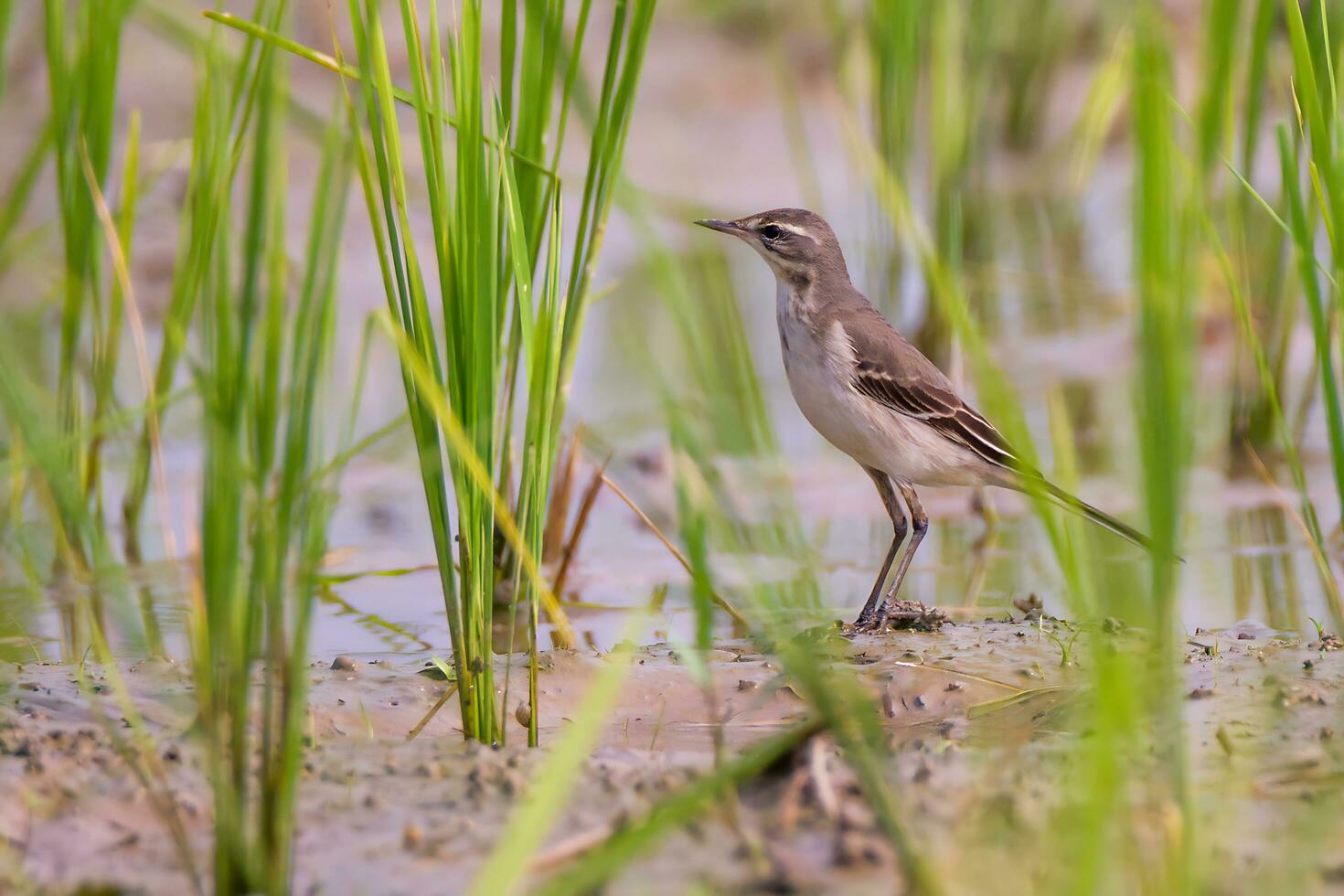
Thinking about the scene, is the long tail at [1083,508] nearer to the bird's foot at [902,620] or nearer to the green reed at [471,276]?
the bird's foot at [902,620]

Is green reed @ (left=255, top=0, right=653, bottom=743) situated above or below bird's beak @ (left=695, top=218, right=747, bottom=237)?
below

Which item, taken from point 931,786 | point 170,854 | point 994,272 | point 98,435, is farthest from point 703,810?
point 994,272

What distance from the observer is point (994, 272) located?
8812 millimetres

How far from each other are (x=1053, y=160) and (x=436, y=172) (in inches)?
370

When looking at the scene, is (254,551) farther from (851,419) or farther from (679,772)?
(851,419)

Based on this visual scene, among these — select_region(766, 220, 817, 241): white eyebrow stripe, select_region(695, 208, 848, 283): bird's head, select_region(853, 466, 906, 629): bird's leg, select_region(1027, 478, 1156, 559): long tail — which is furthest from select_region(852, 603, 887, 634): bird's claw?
select_region(766, 220, 817, 241): white eyebrow stripe

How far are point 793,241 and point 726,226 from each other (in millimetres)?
269

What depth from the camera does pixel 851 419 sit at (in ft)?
17.4

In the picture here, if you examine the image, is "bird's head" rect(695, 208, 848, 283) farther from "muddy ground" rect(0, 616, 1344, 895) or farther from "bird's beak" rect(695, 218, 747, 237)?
"muddy ground" rect(0, 616, 1344, 895)

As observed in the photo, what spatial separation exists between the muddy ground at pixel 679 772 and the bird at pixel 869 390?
109 cm

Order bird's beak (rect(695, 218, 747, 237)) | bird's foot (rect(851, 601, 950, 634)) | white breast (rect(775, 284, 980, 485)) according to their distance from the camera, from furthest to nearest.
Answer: bird's beak (rect(695, 218, 747, 237)) → white breast (rect(775, 284, 980, 485)) → bird's foot (rect(851, 601, 950, 634))

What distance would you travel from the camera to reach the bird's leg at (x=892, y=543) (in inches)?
193

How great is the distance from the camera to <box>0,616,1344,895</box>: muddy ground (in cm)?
268

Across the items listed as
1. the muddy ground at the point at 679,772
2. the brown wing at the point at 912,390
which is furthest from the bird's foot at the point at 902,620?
the brown wing at the point at 912,390
